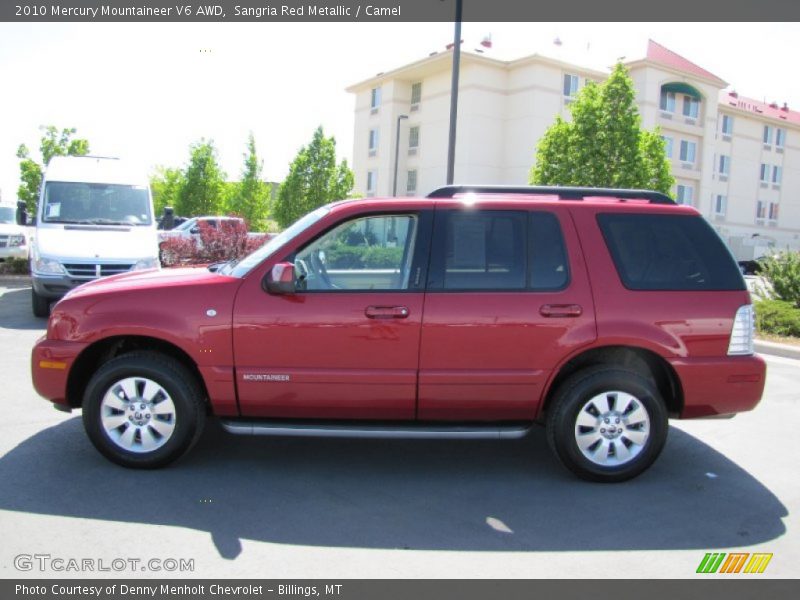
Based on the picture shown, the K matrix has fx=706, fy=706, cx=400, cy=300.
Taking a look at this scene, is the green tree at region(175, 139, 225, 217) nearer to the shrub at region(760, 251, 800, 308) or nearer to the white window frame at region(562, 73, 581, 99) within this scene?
the white window frame at region(562, 73, 581, 99)

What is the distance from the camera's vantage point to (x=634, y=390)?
481 centimetres

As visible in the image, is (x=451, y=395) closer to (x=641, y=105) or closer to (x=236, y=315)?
(x=236, y=315)

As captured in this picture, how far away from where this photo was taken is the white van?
35.1 feet

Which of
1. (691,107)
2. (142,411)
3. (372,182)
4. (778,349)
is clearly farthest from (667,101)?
(142,411)

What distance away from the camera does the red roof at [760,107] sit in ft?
174

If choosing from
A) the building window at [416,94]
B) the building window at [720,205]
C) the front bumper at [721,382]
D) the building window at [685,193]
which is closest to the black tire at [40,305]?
the front bumper at [721,382]

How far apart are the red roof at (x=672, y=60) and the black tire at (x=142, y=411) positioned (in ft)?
142

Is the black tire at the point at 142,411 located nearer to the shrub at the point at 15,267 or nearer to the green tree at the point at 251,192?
the shrub at the point at 15,267

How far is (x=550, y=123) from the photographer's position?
4081cm

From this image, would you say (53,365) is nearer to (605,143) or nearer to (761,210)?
(605,143)

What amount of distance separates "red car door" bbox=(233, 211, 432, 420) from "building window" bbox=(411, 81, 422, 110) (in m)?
43.8

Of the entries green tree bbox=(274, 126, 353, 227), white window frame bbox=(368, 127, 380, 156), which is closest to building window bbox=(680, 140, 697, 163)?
white window frame bbox=(368, 127, 380, 156)

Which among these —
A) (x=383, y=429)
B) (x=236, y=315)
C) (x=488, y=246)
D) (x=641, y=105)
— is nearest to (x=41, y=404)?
(x=236, y=315)

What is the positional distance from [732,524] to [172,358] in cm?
378
